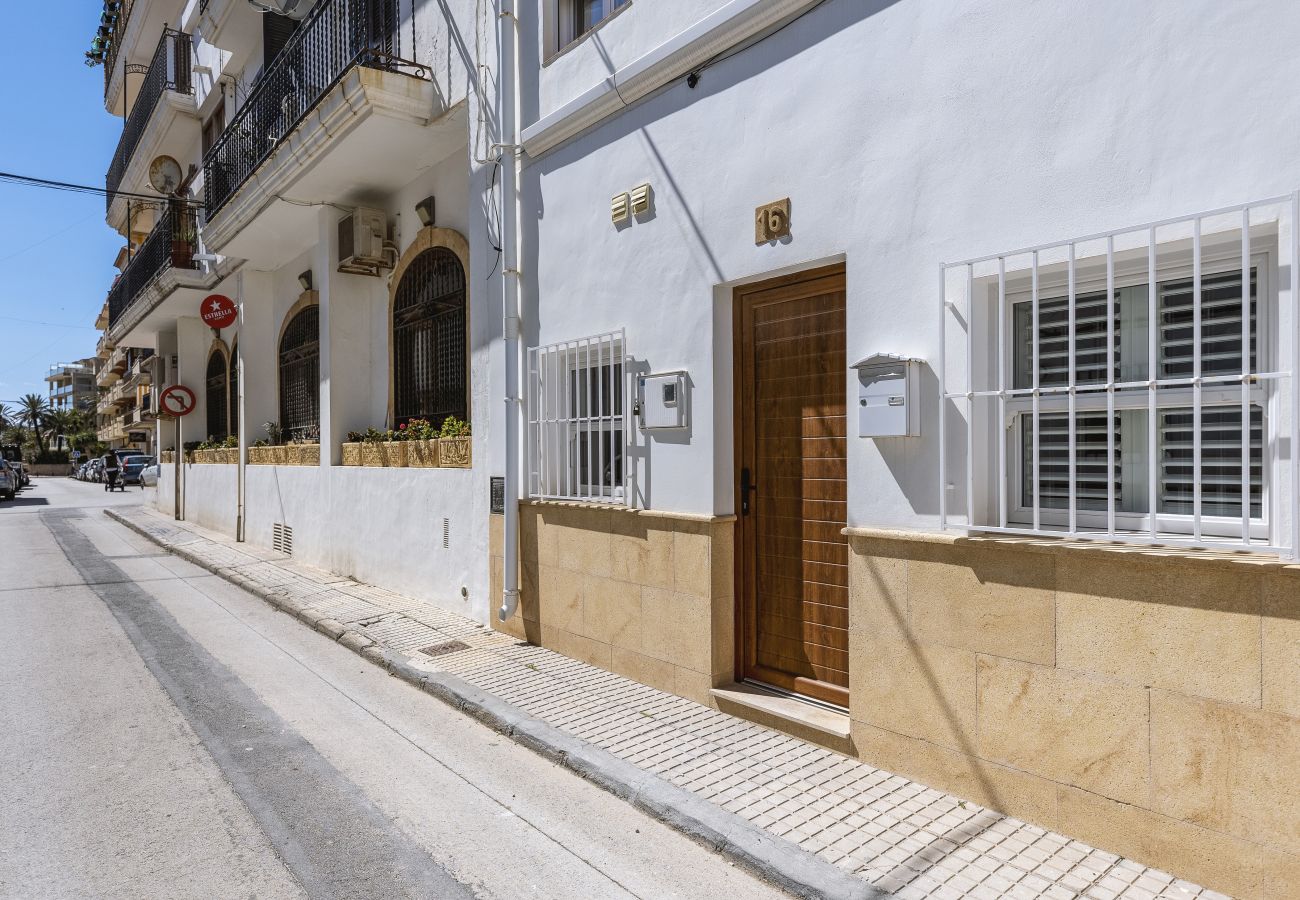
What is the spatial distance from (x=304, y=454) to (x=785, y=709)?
951 centimetres

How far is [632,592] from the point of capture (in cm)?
588

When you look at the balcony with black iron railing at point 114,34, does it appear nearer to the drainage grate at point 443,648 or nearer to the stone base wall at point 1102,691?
the drainage grate at point 443,648

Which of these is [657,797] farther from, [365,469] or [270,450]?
[270,450]

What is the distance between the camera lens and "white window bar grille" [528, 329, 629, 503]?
627 cm

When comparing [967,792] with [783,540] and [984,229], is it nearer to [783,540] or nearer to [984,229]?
[783,540]

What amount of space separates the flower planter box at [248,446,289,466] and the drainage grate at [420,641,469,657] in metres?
7.14

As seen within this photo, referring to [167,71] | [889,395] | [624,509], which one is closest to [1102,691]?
[889,395]

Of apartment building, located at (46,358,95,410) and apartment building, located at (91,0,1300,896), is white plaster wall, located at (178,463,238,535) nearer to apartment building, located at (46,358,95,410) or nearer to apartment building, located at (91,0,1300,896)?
apartment building, located at (91,0,1300,896)

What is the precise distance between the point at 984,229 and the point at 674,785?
10.3 feet

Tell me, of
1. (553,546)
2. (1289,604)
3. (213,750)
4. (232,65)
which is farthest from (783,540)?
(232,65)

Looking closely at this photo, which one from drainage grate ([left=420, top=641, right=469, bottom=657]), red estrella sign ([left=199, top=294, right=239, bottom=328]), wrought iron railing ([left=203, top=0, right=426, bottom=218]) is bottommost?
drainage grate ([left=420, top=641, right=469, bottom=657])

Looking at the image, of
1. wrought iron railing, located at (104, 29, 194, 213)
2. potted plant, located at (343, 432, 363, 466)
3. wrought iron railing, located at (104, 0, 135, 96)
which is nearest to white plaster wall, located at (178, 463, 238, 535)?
potted plant, located at (343, 432, 363, 466)

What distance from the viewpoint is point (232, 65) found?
631 inches

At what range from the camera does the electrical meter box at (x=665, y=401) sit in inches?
215
